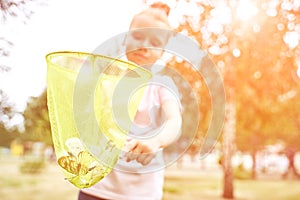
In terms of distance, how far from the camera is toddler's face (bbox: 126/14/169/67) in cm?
219

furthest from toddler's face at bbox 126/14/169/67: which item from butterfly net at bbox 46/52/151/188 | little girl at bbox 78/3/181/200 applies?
butterfly net at bbox 46/52/151/188

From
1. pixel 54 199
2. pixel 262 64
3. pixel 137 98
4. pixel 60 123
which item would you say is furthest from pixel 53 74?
pixel 262 64

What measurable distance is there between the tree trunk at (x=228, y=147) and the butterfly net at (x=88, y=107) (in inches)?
317

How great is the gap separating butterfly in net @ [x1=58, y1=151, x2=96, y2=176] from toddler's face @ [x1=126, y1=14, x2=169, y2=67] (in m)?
→ 0.63

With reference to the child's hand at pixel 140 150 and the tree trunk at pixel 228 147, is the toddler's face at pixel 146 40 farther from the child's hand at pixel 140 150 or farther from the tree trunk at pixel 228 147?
the tree trunk at pixel 228 147

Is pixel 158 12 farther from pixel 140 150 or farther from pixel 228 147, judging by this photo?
pixel 228 147

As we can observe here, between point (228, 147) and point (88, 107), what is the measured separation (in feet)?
27.5

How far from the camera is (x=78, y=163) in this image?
173 cm

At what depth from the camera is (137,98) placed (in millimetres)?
1835

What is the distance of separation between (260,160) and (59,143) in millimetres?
23016

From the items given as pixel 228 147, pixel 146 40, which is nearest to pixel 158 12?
pixel 146 40

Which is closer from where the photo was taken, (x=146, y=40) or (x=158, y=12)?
(x=146, y=40)

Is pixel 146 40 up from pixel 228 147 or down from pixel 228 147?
up

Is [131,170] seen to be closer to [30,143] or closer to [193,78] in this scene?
[193,78]
